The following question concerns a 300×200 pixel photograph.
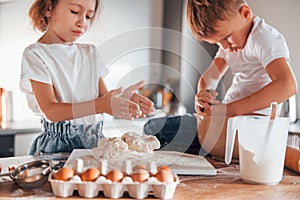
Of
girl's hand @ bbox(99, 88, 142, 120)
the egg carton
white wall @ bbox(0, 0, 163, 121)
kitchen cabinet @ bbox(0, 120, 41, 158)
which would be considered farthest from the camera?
white wall @ bbox(0, 0, 163, 121)

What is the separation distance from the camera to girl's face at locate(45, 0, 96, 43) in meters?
1.04

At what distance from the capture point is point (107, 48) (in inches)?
49.4

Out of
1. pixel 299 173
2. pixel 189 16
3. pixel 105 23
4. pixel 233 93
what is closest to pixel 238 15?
pixel 189 16

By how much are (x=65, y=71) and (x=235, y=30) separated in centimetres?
45

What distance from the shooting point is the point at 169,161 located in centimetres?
81

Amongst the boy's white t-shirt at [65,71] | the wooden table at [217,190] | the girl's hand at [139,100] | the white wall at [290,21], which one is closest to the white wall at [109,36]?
the white wall at [290,21]

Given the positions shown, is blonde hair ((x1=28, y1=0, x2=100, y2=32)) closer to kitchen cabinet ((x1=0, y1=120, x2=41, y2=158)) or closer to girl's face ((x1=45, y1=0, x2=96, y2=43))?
girl's face ((x1=45, y1=0, x2=96, y2=43))

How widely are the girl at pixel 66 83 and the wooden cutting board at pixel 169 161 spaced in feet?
0.34

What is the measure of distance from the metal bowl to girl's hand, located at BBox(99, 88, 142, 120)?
0.75ft

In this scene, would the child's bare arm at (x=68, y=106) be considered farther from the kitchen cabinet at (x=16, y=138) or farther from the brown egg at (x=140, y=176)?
the kitchen cabinet at (x=16, y=138)

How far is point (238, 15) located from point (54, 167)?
1.75 feet

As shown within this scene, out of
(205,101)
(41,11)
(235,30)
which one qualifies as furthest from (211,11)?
(41,11)

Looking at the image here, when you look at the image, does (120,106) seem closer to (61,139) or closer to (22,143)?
(61,139)

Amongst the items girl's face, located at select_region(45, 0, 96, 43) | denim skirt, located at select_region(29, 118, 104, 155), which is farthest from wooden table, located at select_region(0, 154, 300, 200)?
girl's face, located at select_region(45, 0, 96, 43)
